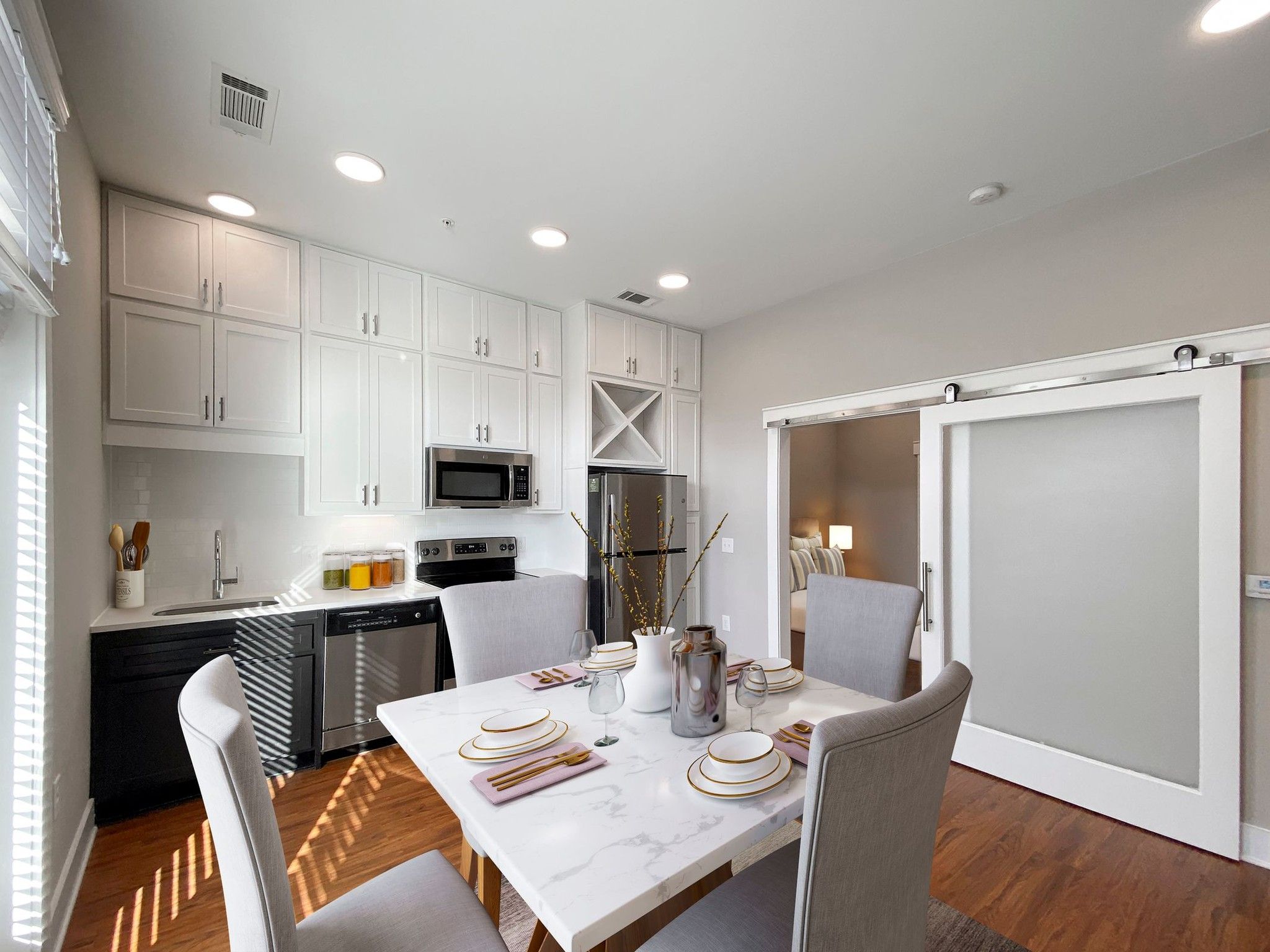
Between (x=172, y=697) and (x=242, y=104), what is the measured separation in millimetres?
2302

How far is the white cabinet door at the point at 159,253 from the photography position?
Result: 7.85 feet

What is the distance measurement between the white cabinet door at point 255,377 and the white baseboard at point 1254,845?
4.25 metres

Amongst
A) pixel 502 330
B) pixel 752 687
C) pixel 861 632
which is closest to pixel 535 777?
pixel 752 687

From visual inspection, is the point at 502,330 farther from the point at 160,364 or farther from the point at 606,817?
the point at 606,817

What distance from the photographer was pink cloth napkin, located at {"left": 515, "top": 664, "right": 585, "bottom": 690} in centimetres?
172

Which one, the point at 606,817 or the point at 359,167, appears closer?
the point at 606,817

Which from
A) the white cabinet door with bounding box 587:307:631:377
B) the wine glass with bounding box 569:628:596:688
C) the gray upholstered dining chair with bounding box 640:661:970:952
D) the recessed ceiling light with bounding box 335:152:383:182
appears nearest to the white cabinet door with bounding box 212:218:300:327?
the recessed ceiling light with bounding box 335:152:383:182

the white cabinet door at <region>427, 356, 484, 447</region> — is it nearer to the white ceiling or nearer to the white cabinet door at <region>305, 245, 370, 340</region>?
the white cabinet door at <region>305, 245, 370, 340</region>

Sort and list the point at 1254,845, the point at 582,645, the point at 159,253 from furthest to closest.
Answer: the point at 159,253
the point at 1254,845
the point at 582,645

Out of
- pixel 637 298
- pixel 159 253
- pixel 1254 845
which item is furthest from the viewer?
pixel 637 298

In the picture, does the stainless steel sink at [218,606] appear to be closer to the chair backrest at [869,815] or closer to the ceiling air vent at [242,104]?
the ceiling air vent at [242,104]

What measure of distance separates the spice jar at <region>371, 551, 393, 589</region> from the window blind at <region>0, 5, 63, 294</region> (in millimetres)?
1989

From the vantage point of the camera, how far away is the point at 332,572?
124 inches

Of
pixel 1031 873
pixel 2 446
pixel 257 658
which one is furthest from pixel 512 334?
pixel 1031 873
